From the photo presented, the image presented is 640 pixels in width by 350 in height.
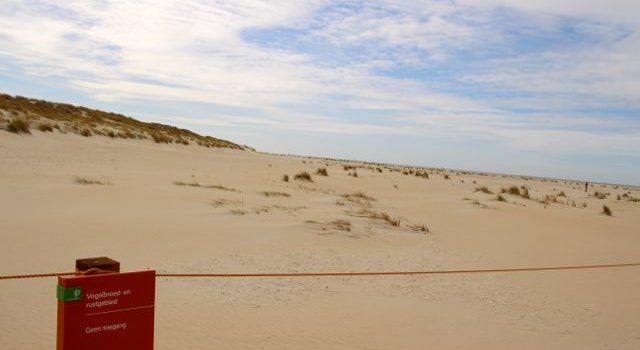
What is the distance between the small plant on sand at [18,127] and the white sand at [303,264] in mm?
3511

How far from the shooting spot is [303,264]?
755cm

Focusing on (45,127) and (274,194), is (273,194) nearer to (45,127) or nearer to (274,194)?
(274,194)

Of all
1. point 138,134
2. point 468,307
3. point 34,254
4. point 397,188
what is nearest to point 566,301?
point 468,307

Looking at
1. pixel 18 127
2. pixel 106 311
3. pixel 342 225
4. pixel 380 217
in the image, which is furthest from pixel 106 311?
pixel 18 127

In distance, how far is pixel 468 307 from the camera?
245 inches

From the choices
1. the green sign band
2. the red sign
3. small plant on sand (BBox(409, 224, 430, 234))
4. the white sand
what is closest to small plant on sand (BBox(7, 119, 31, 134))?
the white sand

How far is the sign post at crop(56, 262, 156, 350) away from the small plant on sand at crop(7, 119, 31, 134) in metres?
18.5

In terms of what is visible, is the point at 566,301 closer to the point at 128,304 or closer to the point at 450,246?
the point at 450,246

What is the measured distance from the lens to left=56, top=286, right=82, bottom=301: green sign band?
2.71 metres

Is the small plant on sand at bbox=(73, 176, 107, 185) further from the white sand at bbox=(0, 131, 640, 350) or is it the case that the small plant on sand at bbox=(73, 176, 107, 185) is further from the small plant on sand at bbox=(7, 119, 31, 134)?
the small plant on sand at bbox=(7, 119, 31, 134)

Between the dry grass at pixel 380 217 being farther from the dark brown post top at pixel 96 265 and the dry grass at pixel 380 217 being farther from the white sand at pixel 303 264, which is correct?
the dark brown post top at pixel 96 265

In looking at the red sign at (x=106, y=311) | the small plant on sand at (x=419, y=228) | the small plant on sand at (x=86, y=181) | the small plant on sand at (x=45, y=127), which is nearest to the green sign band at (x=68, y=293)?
the red sign at (x=106, y=311)

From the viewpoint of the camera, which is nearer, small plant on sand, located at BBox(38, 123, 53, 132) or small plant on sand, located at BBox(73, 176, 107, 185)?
small plant on sand, located at BBox(73, 176, 107, 185)

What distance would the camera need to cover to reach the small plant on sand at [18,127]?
18.9m
